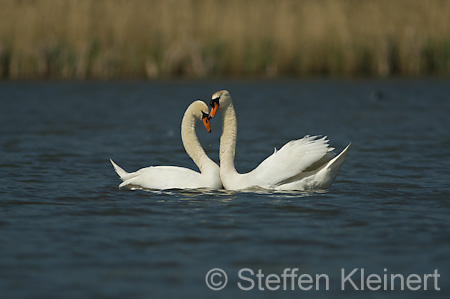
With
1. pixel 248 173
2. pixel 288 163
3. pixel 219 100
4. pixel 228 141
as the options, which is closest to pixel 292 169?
pixel 288 163

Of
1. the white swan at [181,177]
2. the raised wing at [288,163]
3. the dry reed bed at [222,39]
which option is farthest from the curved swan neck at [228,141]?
the dry reed bed at [222,39]

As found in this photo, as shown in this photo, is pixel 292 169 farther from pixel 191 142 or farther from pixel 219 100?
pixel 191 142

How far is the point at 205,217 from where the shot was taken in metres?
6.56

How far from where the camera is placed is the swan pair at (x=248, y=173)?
7523 millimetres

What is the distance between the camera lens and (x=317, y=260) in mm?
5133

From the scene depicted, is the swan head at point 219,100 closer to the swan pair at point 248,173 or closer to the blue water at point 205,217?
the swan pair at point 248,173

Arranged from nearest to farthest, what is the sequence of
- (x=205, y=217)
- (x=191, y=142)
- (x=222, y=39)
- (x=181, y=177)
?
1. (x=205, y=217)
2. (x=181, y=177)
3. (x=191, y=142)
4. (x=222, y=39)

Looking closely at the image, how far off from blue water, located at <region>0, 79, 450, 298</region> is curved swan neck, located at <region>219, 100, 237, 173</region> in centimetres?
26

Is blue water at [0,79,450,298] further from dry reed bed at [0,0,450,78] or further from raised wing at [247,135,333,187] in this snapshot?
dry reed bed at [0,0,450,78]

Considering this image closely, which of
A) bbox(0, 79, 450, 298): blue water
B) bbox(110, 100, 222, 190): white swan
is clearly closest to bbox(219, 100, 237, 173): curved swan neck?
bbox(110, 100, 222, 190): white swan

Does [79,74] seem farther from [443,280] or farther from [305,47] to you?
[443,280]

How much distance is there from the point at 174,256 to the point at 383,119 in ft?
35.2

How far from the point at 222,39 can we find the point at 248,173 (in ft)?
46.5

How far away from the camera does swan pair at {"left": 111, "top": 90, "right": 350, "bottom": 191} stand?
752cm
